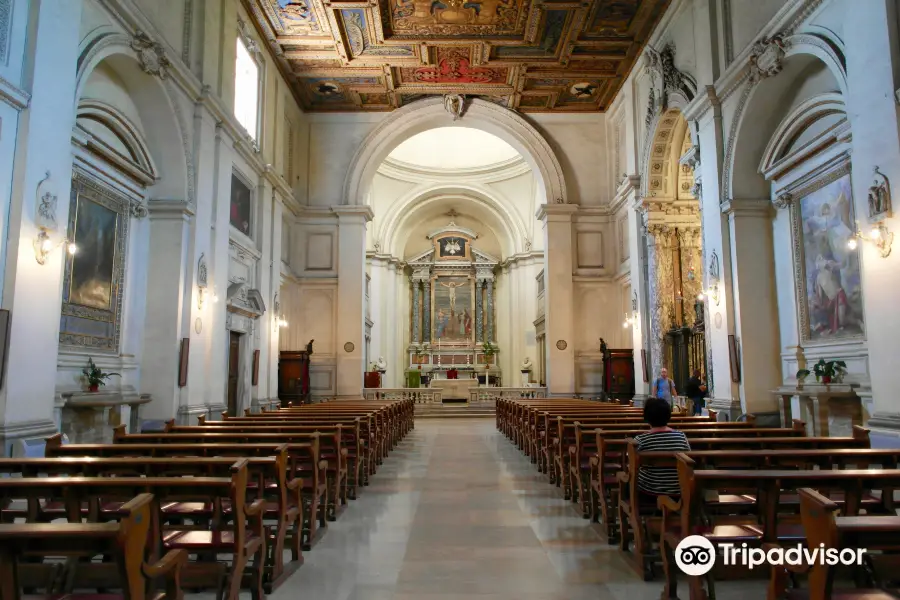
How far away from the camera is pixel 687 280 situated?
50.4 feet

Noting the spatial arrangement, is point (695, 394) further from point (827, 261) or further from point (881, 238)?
point (881, 238)

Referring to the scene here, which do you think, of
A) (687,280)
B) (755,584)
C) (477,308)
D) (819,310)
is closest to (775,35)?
(819,310)

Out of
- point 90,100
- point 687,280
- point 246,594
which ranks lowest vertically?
point 246,594

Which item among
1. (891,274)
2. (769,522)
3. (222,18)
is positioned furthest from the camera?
(222,18)

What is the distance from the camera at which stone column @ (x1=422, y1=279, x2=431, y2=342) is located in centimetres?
3106

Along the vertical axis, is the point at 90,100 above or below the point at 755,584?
above

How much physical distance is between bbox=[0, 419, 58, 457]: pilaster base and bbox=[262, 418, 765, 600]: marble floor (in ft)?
10.7

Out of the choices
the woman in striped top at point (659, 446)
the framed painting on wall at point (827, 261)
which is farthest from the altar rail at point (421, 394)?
the woman in striped top at point (659, 446)

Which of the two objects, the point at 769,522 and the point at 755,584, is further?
the point at 755,584

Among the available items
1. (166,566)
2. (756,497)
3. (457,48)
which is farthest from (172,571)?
(457,48)

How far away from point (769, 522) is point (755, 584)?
3.28 ft

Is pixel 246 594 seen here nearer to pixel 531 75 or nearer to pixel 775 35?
pixel 775 35

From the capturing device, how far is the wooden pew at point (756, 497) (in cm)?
332

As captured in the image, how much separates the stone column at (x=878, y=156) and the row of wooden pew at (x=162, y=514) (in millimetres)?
5931
